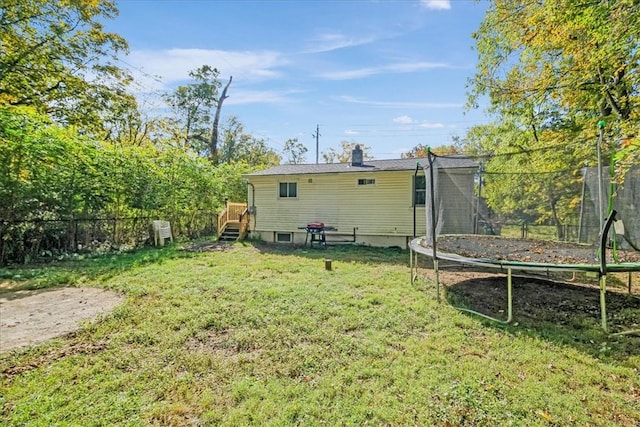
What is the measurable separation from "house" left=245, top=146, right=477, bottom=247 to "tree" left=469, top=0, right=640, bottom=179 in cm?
345

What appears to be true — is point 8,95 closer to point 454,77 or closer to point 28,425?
point 28,425

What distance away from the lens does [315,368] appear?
9.55 feet

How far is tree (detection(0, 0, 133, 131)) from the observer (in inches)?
390

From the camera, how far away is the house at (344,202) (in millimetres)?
10438

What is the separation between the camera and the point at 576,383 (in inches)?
104

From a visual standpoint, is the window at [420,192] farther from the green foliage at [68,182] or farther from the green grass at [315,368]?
the green foliage at [68,182]

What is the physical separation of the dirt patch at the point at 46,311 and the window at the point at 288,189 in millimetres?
7585

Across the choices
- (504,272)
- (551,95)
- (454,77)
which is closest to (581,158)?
(504,272)

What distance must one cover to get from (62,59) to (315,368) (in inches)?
576

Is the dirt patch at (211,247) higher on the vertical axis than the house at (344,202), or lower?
lower

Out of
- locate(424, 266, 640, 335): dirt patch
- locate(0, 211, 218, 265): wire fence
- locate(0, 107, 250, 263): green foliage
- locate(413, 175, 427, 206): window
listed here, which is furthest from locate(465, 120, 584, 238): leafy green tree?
locate(0, 211, 218, 265): wire fence

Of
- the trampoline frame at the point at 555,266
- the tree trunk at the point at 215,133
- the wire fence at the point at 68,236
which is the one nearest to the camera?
the trampoline frame at the point at 555,266

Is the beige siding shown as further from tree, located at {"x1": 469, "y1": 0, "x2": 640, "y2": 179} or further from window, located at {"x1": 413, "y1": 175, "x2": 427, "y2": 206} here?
tree, located at {"x1": 469, "y1": 0, "x2": 640, "y2": 179}

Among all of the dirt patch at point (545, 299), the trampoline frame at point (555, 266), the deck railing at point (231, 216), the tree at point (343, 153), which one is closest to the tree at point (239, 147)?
the tree at point (343, 153)
